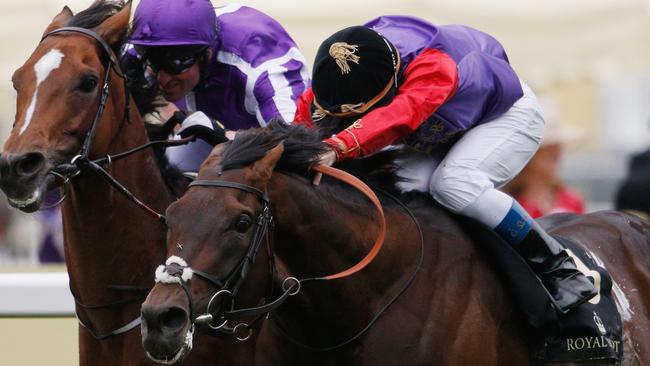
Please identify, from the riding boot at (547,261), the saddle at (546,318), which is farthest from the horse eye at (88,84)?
the riding boot at (547,261)

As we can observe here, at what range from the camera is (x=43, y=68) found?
4008 mm

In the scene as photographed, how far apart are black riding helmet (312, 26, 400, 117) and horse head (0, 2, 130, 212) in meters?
0.71

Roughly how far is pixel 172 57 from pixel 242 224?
1.34 m

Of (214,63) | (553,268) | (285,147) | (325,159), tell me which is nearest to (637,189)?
(553,268)

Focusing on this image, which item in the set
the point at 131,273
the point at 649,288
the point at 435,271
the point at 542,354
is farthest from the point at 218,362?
the point at 649,288

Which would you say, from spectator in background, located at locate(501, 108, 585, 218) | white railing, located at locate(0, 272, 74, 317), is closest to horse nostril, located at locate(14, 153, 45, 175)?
white railing, located at locate(0, 272, 74, 317)

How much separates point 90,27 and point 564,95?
497 cm

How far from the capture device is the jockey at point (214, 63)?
448 cm

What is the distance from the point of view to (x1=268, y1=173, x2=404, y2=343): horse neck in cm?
363

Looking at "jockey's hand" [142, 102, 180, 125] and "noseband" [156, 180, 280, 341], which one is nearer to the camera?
"noseband" [156, 180, 280, 341]

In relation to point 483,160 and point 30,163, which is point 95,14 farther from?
point 483,160

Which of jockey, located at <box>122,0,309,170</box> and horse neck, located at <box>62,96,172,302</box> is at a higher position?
jockey, located at <box>122,0,309,170</box>

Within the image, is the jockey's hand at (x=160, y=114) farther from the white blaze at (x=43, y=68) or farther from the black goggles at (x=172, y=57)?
the white blaze at (x=43, y=68)

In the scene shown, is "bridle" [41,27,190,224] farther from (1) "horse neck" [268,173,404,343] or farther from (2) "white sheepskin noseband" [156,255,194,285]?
(2) "white sheepskin noseband" [156,255,194,285]
